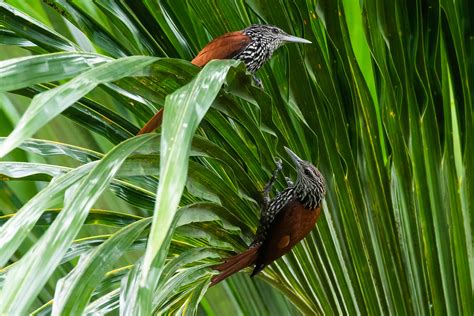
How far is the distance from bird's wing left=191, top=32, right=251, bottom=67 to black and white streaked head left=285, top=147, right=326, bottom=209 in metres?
0.18

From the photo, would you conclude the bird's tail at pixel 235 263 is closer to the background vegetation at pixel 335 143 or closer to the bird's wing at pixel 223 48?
the background vegetation at pixel 335 143

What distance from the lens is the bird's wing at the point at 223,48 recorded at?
1119 mm

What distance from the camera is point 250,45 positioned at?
1299mm

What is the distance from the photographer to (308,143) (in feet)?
4.06

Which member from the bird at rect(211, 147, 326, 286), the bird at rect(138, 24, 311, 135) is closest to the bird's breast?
the bird at rect(211, 147, 326, 286)

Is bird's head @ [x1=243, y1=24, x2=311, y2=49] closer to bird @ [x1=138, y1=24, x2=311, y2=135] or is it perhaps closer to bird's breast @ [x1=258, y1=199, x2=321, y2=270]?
bird @ [x1=138, y1=24, x2=311, y2=135]

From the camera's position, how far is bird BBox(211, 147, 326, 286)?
3.57 feet

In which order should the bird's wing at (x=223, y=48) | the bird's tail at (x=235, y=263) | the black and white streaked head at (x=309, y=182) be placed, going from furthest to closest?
the black and white streaked head at (x=309, y=182)
the bird's wing at (x=223, y=48)
the bird's tail at (x=235, y=263)

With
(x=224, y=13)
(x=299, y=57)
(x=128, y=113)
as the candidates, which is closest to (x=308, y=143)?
(x=299, y=57)

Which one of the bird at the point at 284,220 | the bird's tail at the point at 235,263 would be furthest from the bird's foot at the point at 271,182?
the bird's tail at the point at 235,263

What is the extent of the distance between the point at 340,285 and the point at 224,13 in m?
0.45

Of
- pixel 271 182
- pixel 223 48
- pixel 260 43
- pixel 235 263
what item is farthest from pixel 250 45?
pixel 235 263

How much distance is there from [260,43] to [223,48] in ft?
0.47

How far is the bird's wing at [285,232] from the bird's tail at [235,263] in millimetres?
15
